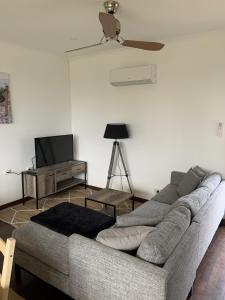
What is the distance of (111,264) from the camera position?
162cm

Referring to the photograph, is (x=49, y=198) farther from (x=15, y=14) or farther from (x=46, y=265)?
(x=15, y=14)

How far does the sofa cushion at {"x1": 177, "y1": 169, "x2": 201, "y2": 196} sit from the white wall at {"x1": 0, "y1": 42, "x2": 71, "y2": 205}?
272 cm

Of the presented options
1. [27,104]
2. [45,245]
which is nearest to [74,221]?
[45,245]

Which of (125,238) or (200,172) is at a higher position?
(200,172)

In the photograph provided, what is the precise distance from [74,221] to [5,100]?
97.2 inches

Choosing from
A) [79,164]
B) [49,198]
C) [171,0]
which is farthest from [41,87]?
[171,0]

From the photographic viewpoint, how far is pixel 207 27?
3143 millimetres

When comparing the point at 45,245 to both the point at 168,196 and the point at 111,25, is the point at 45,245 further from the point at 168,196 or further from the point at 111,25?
the point at 111,25

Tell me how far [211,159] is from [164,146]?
0.76 meters

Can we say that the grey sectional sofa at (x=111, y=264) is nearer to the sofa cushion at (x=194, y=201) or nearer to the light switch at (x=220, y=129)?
the sofa cushion at (x=194, y=201)

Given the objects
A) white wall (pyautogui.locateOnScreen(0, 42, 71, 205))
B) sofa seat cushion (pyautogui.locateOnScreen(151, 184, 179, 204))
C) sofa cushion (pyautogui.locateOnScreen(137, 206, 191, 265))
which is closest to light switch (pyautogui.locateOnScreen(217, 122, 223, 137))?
sofa seat cushion (pyautogui.locateOnScreen(151, 184, 179, 204))

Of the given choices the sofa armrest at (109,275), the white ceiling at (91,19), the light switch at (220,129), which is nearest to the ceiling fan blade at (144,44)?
the white ceiling at (91,19)

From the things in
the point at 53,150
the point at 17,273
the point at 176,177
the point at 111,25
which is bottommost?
the point at 17,273

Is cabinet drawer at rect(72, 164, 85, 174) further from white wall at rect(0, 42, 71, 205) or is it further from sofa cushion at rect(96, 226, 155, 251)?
sofa cushion at rect(96, 226, 155, 251)
